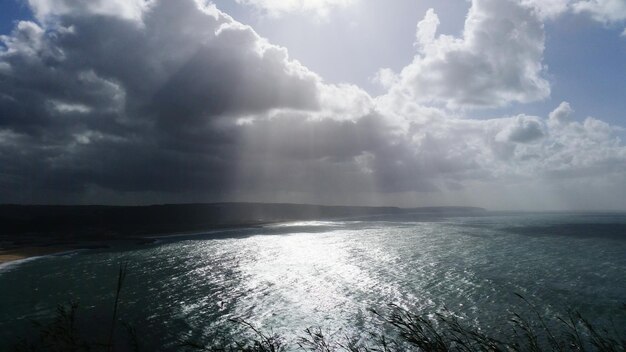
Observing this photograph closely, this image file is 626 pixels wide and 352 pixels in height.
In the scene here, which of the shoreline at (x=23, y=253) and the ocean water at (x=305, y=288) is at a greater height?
the ocean water at (x=305, y=288)

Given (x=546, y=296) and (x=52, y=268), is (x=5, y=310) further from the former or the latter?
(x=546, y=296)

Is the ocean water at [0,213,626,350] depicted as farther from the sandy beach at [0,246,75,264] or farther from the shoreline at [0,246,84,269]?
the sandy beach at [0,246,75,264]

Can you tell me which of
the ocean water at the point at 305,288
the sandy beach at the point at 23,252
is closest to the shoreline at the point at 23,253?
the sandy beach at the point at 23,252

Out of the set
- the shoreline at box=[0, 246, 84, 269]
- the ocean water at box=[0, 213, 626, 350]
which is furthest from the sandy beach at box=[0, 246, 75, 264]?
the ocean water at box=[0, 213, 626, 350]

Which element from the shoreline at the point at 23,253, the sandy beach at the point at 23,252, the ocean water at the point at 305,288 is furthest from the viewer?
the sandy beach at the point at 23,252

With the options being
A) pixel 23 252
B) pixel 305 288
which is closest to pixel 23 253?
pixel 23 252

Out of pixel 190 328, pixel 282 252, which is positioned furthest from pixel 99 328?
pixel 282 252

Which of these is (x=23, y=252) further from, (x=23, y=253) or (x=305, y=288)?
(x=305, y=288)

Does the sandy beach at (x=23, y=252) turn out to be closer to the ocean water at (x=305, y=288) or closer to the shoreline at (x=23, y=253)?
the shoreline at (x=23, y=253)
